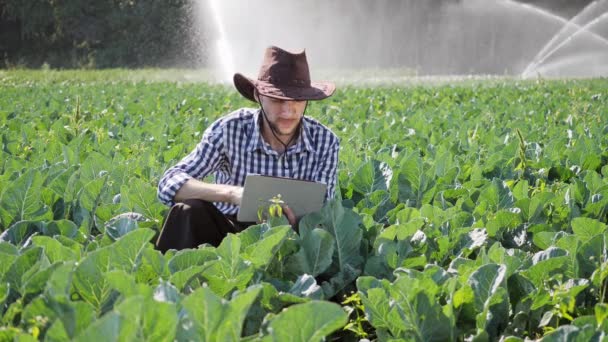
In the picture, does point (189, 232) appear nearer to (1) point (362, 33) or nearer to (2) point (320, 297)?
(2) point (320, 297)

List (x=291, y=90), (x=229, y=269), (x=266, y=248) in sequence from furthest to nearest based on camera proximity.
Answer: (x=291, y=90), (x=266, y=248), (x=229, y=269)

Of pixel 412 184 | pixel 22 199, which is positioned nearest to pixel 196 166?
pixel 22 199

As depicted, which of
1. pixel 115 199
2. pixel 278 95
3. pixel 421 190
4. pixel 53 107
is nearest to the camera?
pixel 278 95

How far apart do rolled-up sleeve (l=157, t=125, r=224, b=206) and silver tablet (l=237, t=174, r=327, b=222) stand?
430mm

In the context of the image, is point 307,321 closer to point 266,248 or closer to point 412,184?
point 266,248

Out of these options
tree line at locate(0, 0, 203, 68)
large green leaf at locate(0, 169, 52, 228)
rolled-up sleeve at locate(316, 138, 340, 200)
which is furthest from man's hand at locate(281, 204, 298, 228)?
tree line at locate(0, 0, 203, 68)

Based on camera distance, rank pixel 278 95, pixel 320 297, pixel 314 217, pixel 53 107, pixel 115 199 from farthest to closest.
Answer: pixel 53 107 < pixel 115 199 < pixel 278 95 < pixel 314 217 < pixel 320 297

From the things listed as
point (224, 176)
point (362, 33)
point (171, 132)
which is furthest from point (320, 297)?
point (362, 33)

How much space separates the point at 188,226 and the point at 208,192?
256 mm

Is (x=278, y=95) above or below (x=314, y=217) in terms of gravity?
above

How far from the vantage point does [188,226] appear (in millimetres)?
3326

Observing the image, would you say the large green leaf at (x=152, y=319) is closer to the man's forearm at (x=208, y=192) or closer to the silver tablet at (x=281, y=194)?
the silver tablet at (x=281, y=194)

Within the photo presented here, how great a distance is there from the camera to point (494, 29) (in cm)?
4041

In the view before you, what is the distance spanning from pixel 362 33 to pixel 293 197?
35.4 meters
